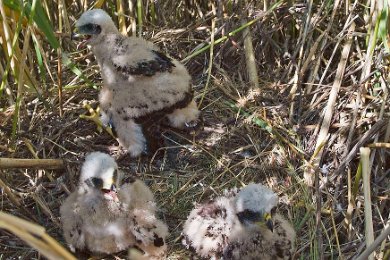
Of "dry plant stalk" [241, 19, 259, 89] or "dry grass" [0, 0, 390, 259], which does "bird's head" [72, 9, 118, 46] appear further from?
"dry plant stalk" [241, 19, 259, 89]

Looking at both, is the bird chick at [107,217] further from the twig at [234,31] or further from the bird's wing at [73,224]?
the twig at [234,31]

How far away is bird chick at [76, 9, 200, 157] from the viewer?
2941mm

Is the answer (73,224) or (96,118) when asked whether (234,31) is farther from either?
(73,224)

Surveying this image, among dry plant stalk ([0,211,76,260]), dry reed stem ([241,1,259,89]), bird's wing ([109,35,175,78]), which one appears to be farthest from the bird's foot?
dry plant stalk ([0,211,76,260])

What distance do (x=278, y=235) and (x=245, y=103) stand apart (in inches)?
43.7

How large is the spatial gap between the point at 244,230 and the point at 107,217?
0.58 m

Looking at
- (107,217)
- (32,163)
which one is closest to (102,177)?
(107,217)

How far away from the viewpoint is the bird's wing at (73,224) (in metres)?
2.60

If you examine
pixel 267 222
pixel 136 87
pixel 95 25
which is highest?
pixel 95 25

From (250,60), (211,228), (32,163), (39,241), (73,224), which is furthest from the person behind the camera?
(250,60)

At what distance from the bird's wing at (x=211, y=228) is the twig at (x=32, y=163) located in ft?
2.67

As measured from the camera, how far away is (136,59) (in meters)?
2.96

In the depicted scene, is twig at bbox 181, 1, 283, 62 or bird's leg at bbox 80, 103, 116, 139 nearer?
bird's leg at bbox 80, 103, 116, 139

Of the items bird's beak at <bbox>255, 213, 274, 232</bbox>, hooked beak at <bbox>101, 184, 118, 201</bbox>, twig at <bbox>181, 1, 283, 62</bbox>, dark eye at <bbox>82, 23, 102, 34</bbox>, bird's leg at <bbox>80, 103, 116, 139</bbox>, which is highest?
dark eye at <bbox>82, 23, 102, 34</bbox>
